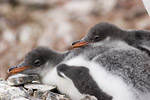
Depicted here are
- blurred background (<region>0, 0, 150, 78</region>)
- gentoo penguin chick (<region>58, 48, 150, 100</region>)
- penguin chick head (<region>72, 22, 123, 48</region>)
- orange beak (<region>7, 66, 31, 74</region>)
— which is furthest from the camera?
blurred background (<region>0, 0, 150, 78</region>)

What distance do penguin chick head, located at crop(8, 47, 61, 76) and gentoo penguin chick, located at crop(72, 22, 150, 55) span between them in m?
0.24

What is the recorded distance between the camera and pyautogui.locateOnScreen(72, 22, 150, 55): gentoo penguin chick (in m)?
3.00

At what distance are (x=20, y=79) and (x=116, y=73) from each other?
0.86m

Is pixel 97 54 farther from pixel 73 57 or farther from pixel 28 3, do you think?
pixel 28 3

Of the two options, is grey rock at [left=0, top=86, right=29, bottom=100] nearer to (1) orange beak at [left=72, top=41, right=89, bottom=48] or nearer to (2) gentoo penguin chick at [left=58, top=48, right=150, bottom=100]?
(2) gentoo penguin chick at [left=58, top=48, right=150, bottom=100]

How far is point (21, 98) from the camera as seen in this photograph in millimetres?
2525

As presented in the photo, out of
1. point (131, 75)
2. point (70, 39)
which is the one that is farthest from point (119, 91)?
point (70, 39)

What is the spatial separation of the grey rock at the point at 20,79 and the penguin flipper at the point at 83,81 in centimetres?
41

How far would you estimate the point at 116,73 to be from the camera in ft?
7.97

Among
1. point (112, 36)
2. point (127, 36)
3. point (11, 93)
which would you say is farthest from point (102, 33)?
point (11, 93)

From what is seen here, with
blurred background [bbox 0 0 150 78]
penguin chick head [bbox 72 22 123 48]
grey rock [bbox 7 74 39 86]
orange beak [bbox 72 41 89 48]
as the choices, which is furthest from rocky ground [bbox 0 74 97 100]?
blurred background [bbox 0 0 150 78]

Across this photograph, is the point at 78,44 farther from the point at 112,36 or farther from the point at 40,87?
the point at 40,87

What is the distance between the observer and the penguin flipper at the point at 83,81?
2.44 meters

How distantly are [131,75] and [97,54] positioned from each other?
37 centimetres
